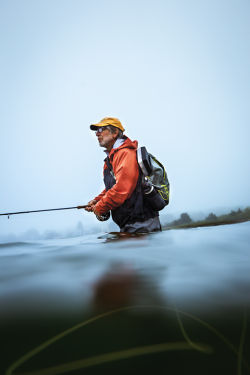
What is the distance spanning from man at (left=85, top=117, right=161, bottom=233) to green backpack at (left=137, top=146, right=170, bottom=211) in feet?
0.49

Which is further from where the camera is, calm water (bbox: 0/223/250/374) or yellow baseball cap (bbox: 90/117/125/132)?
yellow baseball cap (bbox: 90/117/125/132)

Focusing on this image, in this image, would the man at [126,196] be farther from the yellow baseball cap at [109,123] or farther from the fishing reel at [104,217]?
the yellow baseball cap at [109,123]

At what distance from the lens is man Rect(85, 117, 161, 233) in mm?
3676

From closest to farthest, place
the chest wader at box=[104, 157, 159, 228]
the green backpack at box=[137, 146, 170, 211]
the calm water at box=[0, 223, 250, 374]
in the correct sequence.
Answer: the calm water at box=[0, 223, 250, 374] → the green backpack at box=[137, 146, 170, 211] → the chest wader at box=[104, 157, 159, 228]

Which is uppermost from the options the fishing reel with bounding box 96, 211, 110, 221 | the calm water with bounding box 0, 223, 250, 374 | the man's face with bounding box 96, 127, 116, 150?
the man's face with bounding box 96, 127, 116, 150

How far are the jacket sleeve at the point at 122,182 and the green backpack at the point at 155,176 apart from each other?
5.4 inches

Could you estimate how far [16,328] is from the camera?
0.85 meters

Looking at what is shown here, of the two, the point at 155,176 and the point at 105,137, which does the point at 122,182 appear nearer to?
the point at 155,176

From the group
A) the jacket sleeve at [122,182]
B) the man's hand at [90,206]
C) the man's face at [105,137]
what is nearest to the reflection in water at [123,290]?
the jacket sleeve at [122,182]

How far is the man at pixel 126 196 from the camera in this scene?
12.1 ft

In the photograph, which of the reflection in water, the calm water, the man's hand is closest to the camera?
the calm water

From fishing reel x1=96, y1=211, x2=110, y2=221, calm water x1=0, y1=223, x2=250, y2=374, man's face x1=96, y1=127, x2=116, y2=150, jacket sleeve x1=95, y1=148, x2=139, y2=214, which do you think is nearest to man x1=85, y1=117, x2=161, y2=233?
jacket sleeve x1=95, y1=148, x2=139, y2=214

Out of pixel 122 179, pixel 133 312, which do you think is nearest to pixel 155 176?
pixel 122 179

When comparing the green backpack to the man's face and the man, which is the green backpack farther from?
the man's face
